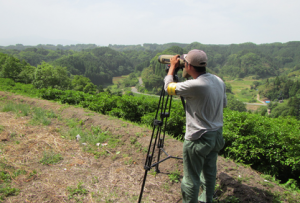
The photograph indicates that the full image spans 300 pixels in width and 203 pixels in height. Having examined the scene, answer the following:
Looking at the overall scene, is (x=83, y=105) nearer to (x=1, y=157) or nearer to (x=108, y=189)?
(x=1, y=157)

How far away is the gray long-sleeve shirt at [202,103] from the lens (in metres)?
1.97

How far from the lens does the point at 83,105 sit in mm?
7785

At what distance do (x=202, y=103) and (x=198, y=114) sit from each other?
0.14 metres

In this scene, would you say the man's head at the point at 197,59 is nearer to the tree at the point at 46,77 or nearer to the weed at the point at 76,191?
the weed at the point at 76,191

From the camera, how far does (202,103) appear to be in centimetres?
201

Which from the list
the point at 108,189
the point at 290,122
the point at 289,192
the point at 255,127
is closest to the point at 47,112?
the point at 108,189

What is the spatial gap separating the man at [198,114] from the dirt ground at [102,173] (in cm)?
105

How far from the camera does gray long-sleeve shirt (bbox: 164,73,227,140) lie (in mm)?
1973

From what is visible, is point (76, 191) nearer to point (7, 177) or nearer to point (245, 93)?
point (7, 177)

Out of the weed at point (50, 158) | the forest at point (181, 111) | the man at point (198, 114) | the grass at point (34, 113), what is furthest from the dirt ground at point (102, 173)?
the man at point (198, 114)

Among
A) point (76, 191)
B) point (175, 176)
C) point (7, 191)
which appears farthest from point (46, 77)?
point (175, 176)

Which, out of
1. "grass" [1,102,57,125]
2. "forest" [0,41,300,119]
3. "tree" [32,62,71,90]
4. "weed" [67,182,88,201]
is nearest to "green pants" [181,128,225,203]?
"weed" [67,182,88,201]

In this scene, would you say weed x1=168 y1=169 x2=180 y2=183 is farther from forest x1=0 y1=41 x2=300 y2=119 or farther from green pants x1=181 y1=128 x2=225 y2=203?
forest x1=0 y1=41 x2=300 y2=119

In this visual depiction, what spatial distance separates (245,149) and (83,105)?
6.49m
